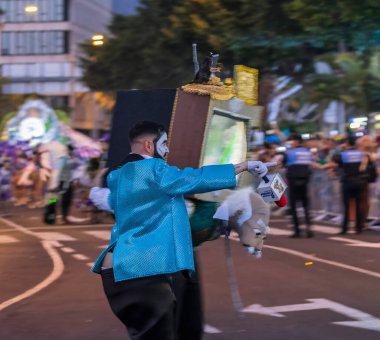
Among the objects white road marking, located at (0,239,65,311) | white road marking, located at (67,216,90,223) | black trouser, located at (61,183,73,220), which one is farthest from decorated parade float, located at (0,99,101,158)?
white road marking, located at (0,239,65,311)

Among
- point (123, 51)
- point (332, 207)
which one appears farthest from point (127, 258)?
point (123, 51)

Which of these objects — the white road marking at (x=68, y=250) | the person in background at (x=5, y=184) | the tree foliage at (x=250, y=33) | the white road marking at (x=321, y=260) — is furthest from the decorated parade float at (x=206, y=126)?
the tree foliage at (x=250, y=33)

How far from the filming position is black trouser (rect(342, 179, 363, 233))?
15.9m

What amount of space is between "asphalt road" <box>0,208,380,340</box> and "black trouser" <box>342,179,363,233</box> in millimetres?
490

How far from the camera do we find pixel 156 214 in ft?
15.0

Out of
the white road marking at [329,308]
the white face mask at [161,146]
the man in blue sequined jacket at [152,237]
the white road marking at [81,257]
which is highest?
the white face mask at [161,146]

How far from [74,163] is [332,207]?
5977mm

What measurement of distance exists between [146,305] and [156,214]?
1.59 feet

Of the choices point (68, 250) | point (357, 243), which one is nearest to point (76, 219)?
point (68, 250)

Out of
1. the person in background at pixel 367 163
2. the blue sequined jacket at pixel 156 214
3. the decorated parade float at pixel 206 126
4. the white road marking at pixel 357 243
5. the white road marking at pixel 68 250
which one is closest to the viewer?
the blue sequined jacket at pixel 156 214

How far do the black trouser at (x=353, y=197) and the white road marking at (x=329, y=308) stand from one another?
7.31m

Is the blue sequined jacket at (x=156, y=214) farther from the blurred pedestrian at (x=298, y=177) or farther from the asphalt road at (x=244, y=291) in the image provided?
the blurred pedestrian at (x=298, y=177)

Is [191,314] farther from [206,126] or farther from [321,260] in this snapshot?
[321,260]

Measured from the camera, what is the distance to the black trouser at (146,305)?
4.59 m
